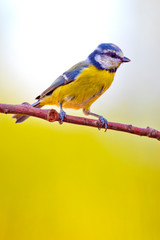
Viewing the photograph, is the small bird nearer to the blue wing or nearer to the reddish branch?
the blue wing

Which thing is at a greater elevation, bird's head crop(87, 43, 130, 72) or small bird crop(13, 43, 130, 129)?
bird's head crop(87, 43, 130, 72)

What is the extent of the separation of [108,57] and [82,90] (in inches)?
5.6

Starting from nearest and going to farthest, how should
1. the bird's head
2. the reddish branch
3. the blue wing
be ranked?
the reddish branch → the bird's head → the blue wing

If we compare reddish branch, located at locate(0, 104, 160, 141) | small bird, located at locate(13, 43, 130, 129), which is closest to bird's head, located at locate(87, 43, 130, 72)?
small bird, located at locate(13, 43, 130, 129)

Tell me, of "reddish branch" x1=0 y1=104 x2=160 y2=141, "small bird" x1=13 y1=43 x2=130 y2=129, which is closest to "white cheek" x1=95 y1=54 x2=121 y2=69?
"small bird" x1=13 y1=43 x2=130 y2=129

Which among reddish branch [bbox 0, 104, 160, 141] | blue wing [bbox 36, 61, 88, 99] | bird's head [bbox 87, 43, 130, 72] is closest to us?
reddish branch [bbox 0, 104, 160, 141]

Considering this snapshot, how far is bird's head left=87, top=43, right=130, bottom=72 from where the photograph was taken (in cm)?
89

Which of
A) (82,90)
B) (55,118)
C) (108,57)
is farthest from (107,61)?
(55,118)

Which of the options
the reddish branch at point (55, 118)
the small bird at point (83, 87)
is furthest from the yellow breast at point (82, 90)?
the reddish branch at point (55, 118)

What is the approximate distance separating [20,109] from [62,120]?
0.08m

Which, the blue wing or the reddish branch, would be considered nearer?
the reddish branch

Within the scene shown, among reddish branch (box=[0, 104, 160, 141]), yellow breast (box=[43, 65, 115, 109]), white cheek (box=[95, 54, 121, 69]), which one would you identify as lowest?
reddish branch (box=[0, 104, 160, 141])

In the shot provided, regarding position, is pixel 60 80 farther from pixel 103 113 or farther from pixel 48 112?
pixel 48 112

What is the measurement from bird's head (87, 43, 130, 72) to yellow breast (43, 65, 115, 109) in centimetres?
2
